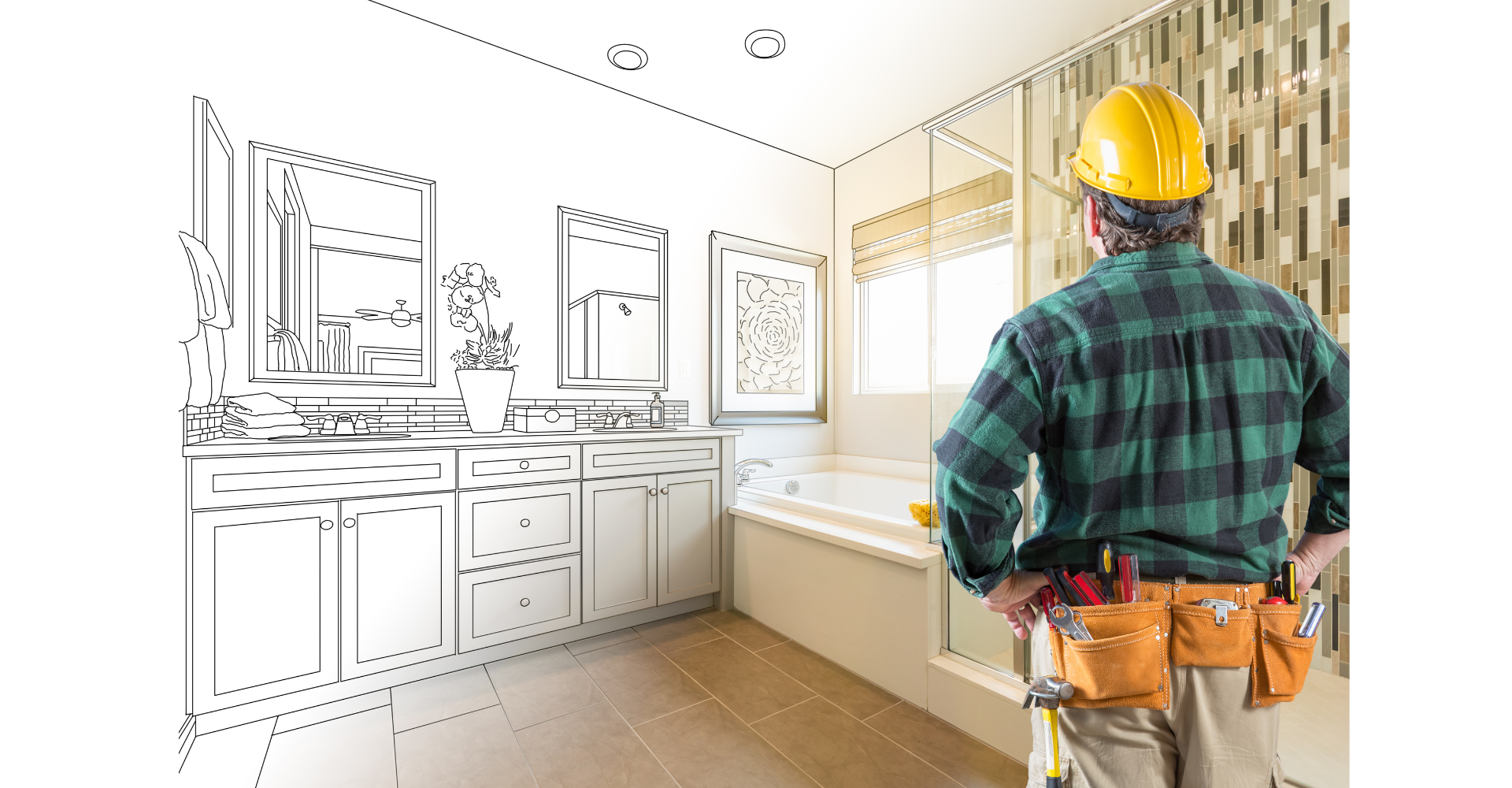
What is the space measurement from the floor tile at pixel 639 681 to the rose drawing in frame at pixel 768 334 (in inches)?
62.5

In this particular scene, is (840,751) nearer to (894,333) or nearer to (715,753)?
(715,753)

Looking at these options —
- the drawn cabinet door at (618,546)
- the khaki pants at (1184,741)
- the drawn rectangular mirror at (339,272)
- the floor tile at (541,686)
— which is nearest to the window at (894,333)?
the drawn cabinet door at (618,546)

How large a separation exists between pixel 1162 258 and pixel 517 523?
223 centimetres

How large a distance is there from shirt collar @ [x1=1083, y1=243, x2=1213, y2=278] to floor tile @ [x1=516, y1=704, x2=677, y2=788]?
1601 mm

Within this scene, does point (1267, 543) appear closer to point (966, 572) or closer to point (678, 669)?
point (966, 572)

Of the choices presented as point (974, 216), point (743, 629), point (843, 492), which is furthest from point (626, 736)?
point (843, 492)

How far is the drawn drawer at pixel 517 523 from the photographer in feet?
7.27

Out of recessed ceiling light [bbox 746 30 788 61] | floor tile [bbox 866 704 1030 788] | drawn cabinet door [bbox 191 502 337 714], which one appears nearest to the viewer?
floor tile [bbox 866 704 1030 788]

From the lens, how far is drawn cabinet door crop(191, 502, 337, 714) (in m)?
1.74

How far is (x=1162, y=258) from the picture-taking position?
2.72 ft

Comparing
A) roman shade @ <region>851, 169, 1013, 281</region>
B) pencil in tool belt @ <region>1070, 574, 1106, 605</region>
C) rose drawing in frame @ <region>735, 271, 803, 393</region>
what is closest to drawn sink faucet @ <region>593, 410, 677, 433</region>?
rose drawing in frame @ <region>735, 271, 803, 393</region>

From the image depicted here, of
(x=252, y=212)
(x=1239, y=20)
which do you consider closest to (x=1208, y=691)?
(x=1239, y=20)

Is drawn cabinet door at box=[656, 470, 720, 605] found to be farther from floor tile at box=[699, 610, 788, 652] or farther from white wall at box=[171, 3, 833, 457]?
white wall at box=[171, 3, 833, 457]

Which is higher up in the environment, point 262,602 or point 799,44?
point 799,44
